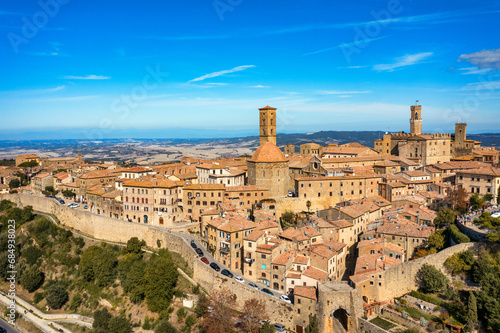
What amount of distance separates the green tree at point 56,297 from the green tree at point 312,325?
32.8 metres

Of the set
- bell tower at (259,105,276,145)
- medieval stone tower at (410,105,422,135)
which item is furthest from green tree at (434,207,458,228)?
medieval stone tower at (410,105,422,135)

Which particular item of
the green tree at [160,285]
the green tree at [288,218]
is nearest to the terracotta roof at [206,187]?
the green tree at [288,218]

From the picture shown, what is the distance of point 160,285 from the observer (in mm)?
40094

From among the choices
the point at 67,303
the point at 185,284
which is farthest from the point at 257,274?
the point at 67,303

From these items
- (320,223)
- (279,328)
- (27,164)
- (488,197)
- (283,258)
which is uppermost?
(27,164)

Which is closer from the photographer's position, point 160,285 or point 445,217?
point 160,285

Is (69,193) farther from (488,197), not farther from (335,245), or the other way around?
(488,197)

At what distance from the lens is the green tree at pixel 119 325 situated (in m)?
39.1

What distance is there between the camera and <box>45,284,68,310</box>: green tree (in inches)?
1873

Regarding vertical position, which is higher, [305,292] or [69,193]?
[69,193]

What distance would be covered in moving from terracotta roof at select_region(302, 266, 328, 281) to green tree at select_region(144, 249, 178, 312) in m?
14.6

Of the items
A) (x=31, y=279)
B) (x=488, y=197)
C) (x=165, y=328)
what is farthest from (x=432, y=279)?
(x=31, y=279)

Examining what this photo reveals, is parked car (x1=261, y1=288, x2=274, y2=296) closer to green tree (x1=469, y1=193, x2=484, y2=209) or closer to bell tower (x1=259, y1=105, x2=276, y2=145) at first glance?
green tree (x1=469, y1=193, x2=484, y2=209)

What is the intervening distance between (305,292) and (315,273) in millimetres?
2744
